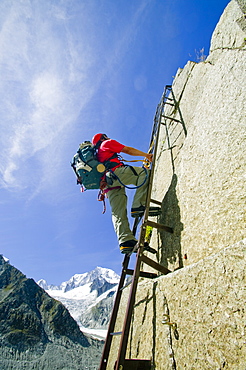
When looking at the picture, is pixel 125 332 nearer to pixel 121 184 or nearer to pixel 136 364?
pixel 136 364

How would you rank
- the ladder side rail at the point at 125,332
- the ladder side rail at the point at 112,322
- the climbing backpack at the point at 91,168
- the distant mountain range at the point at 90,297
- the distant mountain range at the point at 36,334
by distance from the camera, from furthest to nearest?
the distant mountain range at the point at 90,297 → the distant mountain range at the point at 36,334 → the climbing backpack at the point at 91,168 → the ladder side rail at the point at 112,322 → the ladder side rail at the point at 125,332

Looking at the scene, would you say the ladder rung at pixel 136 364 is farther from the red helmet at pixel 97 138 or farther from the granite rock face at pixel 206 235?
the red helmet at pixel 97 138

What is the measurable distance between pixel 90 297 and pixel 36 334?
10103 centimetres

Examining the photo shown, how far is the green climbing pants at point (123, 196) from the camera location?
329 cm

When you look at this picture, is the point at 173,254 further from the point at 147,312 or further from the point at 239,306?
the point at 239,306

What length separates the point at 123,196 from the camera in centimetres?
365

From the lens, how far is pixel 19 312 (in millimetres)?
17641

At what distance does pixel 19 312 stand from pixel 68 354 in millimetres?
6118

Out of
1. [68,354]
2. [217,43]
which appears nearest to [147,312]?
[217,43]

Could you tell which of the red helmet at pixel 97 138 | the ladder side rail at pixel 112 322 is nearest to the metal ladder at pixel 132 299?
the ladder side rail at pixel 112 322

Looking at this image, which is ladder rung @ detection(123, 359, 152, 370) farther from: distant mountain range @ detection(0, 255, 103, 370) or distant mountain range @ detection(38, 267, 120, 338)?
distant mountain range @ detection(38, 267, 120, 338)

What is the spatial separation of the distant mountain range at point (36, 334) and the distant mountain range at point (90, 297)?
1955 cm

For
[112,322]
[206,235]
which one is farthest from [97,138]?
[112,322]

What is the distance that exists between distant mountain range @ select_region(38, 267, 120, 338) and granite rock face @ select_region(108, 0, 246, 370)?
130 ft
